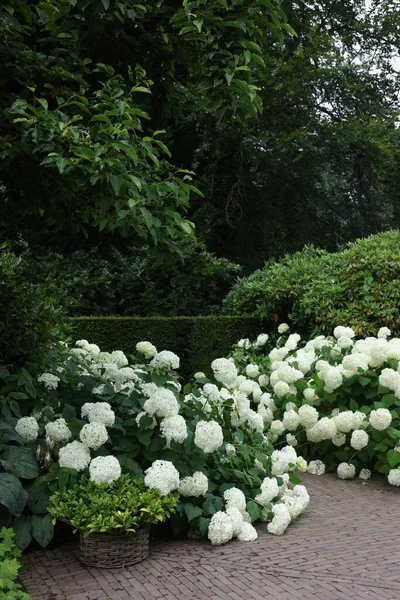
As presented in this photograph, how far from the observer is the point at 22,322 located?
507cm

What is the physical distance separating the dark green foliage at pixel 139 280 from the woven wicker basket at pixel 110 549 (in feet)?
32.2

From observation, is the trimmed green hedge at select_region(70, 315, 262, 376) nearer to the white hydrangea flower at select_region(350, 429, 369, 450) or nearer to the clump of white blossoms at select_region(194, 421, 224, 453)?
the white hydrangea flower at select_region(350, 429, 369, 450)

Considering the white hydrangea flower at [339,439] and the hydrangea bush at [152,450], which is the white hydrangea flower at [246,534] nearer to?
the hydrangea bush at [152,450]

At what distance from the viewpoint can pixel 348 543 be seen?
4348 millimetres

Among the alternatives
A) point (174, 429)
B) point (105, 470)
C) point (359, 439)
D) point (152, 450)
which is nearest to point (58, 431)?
point (105, 470)

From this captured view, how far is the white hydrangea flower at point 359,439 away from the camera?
571 cm

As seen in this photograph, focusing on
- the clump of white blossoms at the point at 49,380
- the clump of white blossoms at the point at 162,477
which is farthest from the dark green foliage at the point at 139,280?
the clump of white blossoms at the point at 162,477

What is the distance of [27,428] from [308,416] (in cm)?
248

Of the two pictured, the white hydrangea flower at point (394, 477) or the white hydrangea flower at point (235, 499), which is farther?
the white hydrangea flower at point (394, 477)

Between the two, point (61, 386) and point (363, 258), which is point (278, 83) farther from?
point (61, 386)

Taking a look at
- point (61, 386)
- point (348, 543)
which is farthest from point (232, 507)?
point (61, 386)

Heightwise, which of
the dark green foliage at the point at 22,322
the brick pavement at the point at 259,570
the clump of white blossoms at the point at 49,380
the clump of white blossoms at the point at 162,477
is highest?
the dark green foliage at the point at 22,322

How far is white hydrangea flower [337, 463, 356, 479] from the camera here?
19.3 ft

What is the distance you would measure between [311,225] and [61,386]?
41.5 feet
